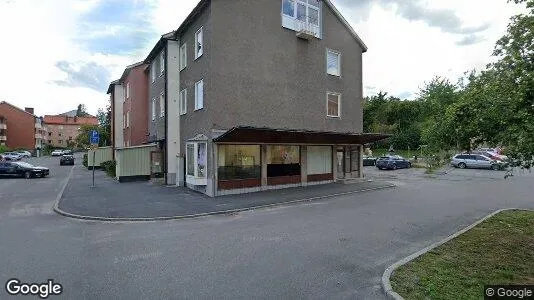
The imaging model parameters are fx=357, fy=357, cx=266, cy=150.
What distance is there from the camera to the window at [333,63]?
2345 cm

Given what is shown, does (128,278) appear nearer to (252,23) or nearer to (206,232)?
(206,232)

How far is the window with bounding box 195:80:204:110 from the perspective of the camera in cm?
1902

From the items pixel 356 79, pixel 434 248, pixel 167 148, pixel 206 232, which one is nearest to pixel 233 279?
pixel 206 232

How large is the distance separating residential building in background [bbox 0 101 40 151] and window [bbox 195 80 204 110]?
79.8m

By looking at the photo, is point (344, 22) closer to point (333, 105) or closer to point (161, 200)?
point (333, 105)

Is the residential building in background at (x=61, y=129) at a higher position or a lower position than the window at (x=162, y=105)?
higher

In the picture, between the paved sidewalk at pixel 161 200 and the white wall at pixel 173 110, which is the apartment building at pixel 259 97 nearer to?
the white wall at pixel 173 110

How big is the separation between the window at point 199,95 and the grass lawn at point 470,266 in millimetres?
13784

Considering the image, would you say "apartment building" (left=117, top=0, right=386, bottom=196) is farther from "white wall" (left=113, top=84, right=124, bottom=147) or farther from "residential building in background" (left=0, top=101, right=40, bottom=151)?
"residential building in background" (left=0, top=101, right=40, bottom=151)

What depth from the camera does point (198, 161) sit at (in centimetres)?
1908

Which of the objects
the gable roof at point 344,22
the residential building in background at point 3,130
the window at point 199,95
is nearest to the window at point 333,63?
the gable roof at point 344,22

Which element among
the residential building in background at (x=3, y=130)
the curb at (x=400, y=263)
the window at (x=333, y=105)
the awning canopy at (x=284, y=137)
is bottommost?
the curb at (x=400, y=263)

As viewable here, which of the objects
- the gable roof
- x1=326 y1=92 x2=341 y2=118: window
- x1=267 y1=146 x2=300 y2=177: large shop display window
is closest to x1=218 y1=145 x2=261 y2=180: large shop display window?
x1=267 y1=146 x2=300 y2=177: large shop display window

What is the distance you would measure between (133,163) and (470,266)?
22.1 meters
